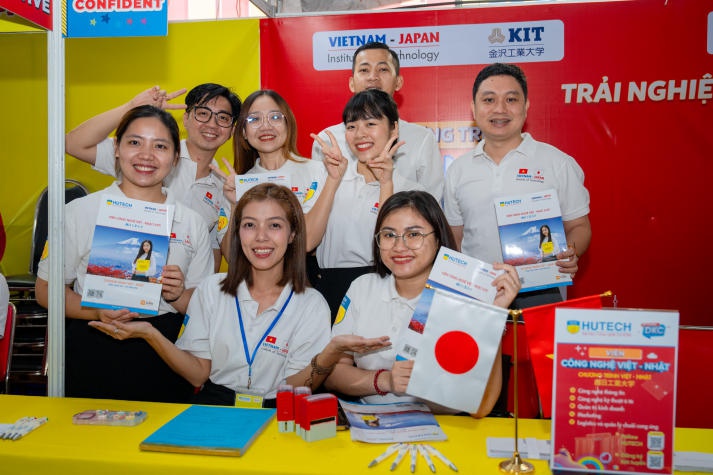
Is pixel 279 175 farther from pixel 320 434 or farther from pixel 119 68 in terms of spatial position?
pixel 119 68

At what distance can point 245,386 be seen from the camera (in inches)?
95.1

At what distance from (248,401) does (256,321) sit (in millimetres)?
361

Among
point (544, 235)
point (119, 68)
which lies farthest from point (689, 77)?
point (119, 68)

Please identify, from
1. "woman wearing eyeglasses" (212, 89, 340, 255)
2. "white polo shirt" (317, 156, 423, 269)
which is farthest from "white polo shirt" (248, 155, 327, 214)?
"white polo shirt" (317, 156, 423, 269)

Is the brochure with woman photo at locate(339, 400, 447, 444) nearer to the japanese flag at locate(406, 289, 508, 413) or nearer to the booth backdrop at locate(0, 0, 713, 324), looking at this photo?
the japanese flag at locate(406, 289, 508, 413)

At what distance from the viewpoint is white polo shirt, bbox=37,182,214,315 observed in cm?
262

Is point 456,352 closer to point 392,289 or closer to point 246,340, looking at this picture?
point 392,289

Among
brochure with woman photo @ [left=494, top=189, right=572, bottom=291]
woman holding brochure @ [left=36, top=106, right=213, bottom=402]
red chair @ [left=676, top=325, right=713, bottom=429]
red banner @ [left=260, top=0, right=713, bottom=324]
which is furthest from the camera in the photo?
red banner @ [left=260, top=0, right=713, bottom=324]

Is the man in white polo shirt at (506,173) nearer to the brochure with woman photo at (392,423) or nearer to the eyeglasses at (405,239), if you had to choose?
the eyeglasses at (405,239)

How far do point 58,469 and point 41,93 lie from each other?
480 centimetres

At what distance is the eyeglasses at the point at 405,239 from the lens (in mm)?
2377

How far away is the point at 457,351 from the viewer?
70.2 inches

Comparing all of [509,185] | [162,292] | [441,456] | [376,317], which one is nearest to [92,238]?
[162,292]

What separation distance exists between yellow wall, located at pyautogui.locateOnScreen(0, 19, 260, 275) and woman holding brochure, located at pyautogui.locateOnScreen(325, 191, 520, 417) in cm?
317
